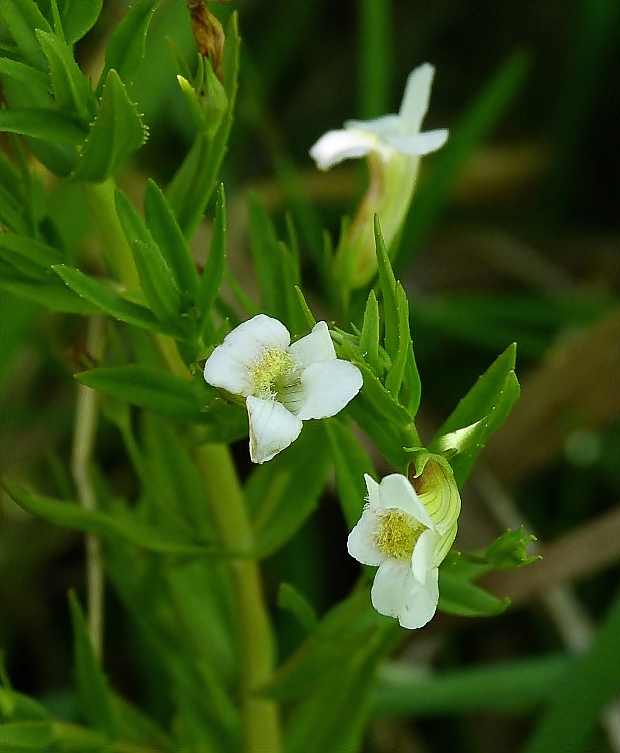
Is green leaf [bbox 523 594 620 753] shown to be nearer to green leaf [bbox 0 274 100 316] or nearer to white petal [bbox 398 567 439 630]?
Result: white petal [bbox 398 567 439 630]

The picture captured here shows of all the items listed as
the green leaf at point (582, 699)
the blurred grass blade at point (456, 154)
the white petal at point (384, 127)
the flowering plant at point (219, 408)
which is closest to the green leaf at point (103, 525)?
the flowering plant at point (219, 408)

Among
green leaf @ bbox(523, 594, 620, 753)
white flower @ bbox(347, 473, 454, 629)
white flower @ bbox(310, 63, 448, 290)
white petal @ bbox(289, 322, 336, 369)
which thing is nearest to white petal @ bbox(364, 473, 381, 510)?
white flower @ bbox(347, 473, 454, 629)

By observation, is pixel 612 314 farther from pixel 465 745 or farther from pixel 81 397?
pixel 81 397

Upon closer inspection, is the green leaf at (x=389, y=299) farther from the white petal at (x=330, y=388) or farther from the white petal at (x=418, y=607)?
the white petal at (x=418, y=607)

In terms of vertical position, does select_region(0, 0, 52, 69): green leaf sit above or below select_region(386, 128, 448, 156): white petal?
above

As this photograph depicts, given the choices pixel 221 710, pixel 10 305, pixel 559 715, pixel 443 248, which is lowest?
pixel 559 715

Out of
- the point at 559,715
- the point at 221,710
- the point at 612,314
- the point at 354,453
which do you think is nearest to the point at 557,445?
the point at 612,314

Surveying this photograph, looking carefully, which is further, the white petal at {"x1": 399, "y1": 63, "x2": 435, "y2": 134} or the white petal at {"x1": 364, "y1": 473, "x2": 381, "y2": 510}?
the white petal at {"x1": 399, "y1": 63, "x2": 435, "y2": 134}
